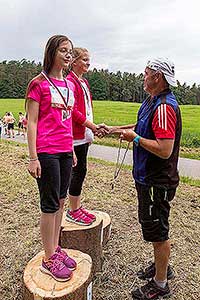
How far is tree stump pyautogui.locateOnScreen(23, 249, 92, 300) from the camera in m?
2.12

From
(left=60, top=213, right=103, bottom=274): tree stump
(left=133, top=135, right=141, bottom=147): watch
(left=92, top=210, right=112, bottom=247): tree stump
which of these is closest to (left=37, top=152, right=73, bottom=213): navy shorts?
(left=133, top=135, right=141, bottom=147): watch

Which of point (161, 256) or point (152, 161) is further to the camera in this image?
point (161, 256)

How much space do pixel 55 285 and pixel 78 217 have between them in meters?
0.89

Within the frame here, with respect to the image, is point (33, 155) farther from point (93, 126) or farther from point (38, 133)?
point (93, 126)

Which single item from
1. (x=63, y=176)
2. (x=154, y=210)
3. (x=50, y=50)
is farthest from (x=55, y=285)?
(x=50, y=50)

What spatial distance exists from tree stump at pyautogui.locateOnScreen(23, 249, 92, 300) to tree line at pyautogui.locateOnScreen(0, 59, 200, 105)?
54356mm

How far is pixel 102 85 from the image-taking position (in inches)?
2291

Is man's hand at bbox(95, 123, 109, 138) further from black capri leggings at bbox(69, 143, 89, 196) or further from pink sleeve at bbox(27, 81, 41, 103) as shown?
pink sleeve at bbox(27, 81, 41, 103)

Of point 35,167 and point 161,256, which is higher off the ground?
point 35,167

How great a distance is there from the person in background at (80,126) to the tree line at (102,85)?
5356 cm

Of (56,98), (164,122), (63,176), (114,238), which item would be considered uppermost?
(56,98)

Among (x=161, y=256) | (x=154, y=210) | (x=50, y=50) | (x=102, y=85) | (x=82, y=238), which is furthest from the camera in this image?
(x=102, y=85)

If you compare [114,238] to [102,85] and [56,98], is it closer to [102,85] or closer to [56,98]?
[56,98]

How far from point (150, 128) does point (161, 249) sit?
2.90 feet
